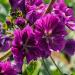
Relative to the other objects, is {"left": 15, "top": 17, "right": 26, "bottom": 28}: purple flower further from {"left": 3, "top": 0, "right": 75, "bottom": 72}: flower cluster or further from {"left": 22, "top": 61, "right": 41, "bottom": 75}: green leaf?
{"left": 22, "top": 61, "right": 41, "bottom": 75}: green leaf

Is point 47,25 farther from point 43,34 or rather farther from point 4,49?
point 4,49

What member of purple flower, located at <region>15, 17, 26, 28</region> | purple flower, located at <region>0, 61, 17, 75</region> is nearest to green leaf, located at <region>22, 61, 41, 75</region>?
purple flower, located at <region>0, 61, 17, 75</region>

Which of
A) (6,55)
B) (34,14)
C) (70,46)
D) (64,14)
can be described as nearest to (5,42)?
(6,55)

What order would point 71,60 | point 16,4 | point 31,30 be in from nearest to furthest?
point 31,30, point 16,4, point 71,60

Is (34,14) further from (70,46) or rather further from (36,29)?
(70,46)

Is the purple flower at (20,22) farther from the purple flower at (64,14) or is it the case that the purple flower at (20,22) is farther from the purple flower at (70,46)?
the purple flower at (70,46)

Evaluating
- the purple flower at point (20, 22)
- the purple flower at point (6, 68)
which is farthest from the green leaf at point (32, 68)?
the purple flower at point (20, 22)

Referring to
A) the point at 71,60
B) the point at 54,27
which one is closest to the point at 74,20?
the point at 54,27
